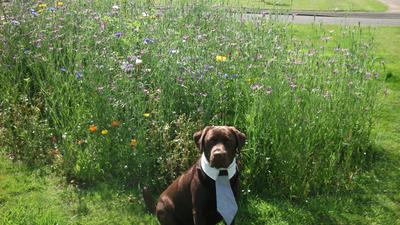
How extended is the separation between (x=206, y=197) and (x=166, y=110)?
163 centimetres

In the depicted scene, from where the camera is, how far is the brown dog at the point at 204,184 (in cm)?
385

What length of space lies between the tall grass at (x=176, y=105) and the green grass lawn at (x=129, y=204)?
0.18 metres

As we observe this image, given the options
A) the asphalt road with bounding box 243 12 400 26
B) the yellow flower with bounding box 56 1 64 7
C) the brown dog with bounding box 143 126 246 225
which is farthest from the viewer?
the asphalt road with bounding box 243 12 400 26

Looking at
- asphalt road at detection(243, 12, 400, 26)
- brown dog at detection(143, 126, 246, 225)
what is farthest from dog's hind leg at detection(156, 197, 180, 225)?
asphalt road at detection(243, 12, 400, 26)

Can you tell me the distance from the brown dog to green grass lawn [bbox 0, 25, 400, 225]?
53 centimetres

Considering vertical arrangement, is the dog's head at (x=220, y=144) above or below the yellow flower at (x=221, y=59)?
below

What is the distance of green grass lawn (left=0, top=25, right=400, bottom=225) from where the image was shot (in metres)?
4.64

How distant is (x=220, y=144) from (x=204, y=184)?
0.38 meters

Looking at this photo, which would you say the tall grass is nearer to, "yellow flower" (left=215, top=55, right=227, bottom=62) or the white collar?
"yellow flower" (left=215, top=55, right=227, bottom=62)

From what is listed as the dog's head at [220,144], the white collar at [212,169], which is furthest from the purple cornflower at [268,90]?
the white collar at [212,169]

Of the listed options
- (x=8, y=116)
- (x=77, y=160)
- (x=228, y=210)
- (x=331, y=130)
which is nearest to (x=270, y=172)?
(x=331, y=130)

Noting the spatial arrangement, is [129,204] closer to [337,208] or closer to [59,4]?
[337,208]

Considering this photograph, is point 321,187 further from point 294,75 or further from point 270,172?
point 294,75

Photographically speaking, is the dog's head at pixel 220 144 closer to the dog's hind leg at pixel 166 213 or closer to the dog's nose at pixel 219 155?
the dog's nose at pixel 219 155
